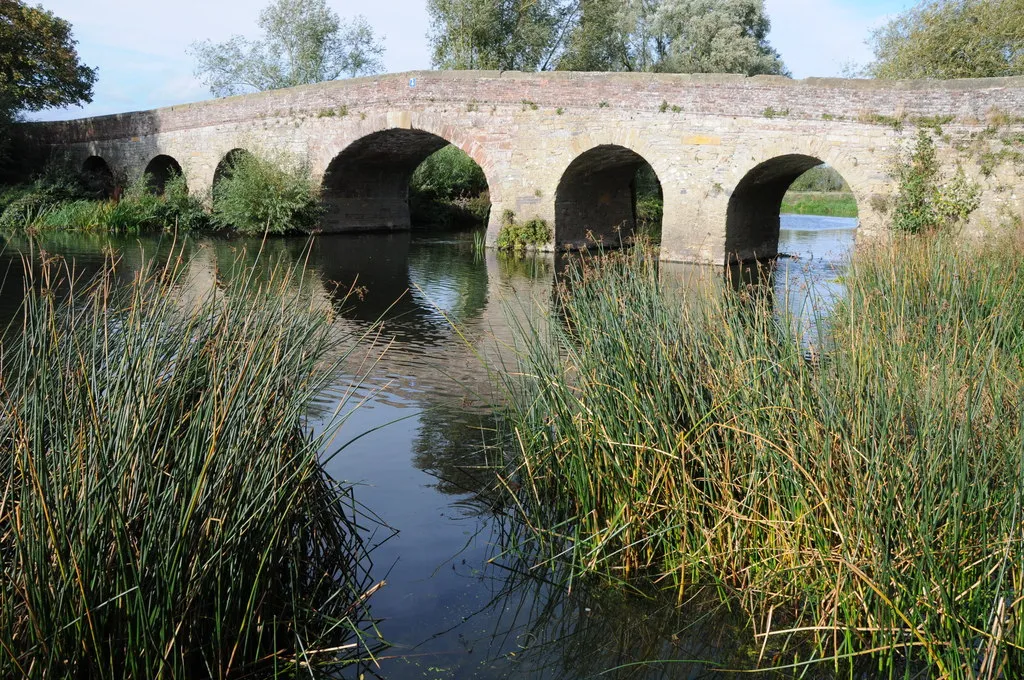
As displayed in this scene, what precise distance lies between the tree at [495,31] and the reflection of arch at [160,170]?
931 cm

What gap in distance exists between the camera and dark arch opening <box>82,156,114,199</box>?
25.2 metres

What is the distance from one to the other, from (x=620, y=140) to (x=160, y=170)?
1548 cm

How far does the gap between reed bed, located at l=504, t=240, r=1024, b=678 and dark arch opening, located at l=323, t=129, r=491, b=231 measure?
602 inches

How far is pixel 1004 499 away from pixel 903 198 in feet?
37.6

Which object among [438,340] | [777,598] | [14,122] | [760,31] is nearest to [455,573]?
[777,598]

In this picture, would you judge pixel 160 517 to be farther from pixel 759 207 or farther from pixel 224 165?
pixel 224 165

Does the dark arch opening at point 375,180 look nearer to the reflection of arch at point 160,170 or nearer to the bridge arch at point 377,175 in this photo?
the bridge arch at point 377,175

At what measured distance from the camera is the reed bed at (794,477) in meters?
2.57

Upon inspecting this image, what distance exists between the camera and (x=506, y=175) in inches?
666

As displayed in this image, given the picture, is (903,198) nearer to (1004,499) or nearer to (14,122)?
(1004,499)

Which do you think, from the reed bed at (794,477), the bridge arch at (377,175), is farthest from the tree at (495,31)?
the reed bed at (794,477)

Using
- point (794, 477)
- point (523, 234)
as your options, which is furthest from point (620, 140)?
point (794, 477)

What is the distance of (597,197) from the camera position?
18.0m

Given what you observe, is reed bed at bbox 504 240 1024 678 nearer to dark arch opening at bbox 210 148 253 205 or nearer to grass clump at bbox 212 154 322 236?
grass clump at bbox 212 154 322 236
